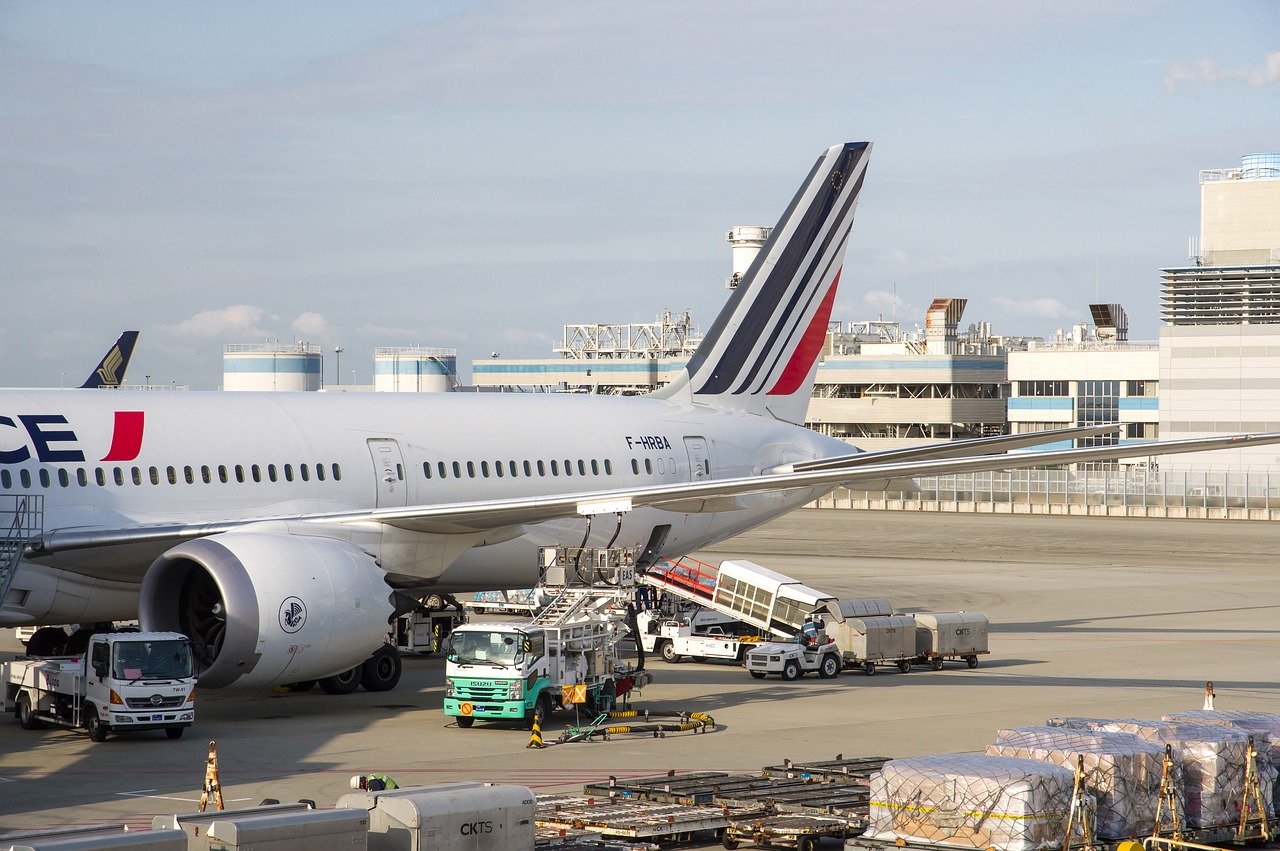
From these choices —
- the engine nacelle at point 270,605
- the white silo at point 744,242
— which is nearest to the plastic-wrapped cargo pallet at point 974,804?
the engine nacelle at point 270,605

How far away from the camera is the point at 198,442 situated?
2930 centimetres

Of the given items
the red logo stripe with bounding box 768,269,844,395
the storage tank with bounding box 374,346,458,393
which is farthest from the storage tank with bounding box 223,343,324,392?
the red logo stripe with bounding box 768,269,844,395

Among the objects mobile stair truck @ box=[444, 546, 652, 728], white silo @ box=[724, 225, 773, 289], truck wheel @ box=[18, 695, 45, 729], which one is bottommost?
truck wheel @ box=[18, 695, 45, 729]

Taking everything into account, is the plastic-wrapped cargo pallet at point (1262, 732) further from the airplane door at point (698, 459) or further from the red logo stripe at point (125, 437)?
the airplane door at point (698, 459)

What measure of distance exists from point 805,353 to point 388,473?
1327 cm

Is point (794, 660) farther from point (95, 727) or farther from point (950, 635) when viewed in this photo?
point (95, 727)

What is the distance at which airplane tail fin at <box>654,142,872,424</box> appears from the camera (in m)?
40.1

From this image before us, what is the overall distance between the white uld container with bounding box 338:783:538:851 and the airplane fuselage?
1291 cm

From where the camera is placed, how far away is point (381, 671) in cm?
3191

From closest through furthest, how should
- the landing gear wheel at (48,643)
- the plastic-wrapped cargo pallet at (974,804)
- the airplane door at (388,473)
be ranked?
the plastic-wrapped cargo pallet at (974,804) < the airplane door at (388,473) < the landing gear wheel at (48,643)

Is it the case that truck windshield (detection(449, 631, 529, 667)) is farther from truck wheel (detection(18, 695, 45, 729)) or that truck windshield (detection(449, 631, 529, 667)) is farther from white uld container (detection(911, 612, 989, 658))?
white uld container (detection(911, 612, 989, 658))

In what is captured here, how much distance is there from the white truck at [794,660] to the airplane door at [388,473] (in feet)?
26.0

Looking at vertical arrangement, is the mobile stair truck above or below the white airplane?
below

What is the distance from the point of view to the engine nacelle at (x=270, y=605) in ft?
84.7
